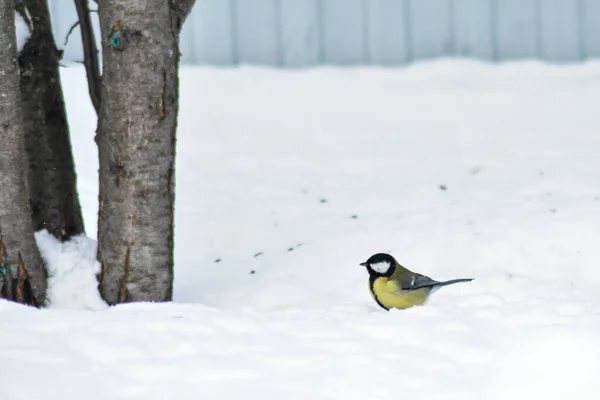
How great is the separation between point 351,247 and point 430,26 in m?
2.72

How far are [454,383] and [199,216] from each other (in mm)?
2673

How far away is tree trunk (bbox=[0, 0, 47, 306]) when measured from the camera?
13.1 feet

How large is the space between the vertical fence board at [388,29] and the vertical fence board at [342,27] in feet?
0.19

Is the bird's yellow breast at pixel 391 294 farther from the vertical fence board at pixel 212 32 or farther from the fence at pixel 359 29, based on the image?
the vertical fence board at pixel 212 32

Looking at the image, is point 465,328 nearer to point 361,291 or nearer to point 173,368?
point 361,291

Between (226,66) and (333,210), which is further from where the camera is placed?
(226,66)

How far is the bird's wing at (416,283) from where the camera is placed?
14.4ft

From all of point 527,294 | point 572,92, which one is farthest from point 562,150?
point 527,294

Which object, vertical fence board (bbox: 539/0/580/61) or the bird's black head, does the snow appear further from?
vertical fence board (bbox: 539/0/580/61)

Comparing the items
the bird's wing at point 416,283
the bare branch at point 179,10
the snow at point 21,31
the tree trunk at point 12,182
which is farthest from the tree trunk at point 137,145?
the bird's wing at point 416,283

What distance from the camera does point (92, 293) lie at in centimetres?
434

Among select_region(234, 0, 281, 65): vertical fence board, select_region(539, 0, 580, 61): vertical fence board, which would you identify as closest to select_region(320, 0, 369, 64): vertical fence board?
select_region(234, 0, 281, 65): vertical fence board

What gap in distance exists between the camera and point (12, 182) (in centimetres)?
405

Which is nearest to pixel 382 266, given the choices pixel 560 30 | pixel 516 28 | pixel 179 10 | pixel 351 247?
pixel 351 247
